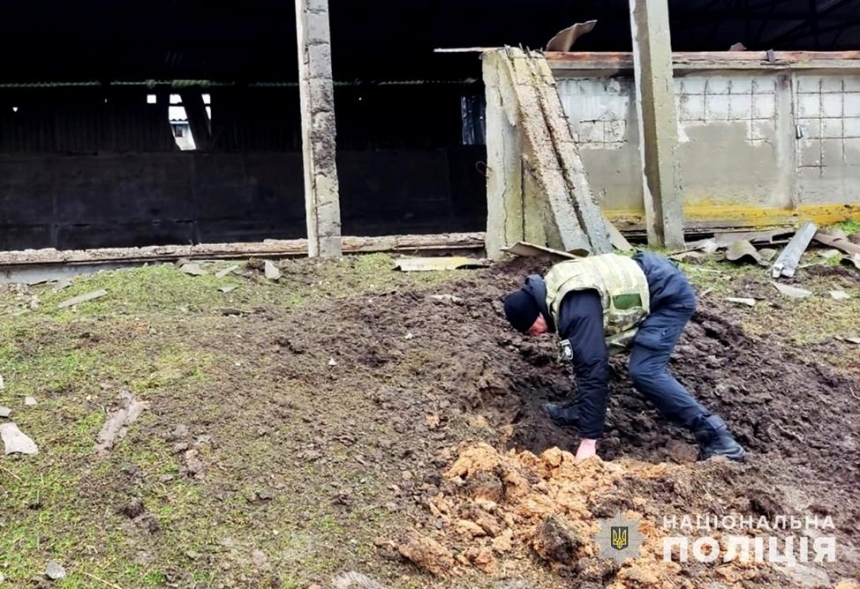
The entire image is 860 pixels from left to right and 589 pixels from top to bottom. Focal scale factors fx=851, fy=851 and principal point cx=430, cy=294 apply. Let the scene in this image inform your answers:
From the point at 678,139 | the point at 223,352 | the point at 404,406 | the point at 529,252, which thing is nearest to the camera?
the point at 404,406

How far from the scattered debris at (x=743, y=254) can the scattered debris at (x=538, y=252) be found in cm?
159

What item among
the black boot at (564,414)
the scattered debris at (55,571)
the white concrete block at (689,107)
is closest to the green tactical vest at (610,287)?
the black boot at (564,414)

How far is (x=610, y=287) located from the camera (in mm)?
4066

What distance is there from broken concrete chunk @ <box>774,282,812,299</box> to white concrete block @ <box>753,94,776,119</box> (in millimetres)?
2445

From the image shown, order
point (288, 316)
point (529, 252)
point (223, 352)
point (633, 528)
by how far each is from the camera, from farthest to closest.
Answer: point (529, 252), point (288, 316), point (223, 352), point (633, 528)

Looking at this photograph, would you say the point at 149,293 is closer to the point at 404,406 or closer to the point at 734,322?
the point at 404,406

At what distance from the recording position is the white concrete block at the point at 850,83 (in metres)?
8.47

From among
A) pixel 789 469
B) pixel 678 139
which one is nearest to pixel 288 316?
pixel 789 469

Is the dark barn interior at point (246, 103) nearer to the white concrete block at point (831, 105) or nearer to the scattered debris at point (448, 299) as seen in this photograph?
the white concrete block at point (831, 105)

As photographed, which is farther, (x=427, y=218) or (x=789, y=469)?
(x=427, y=218)

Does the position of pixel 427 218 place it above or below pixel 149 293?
above

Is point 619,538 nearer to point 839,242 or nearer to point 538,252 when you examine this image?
point 538,252

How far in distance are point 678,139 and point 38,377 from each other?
5.99m

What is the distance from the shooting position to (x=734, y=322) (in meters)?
5.52
